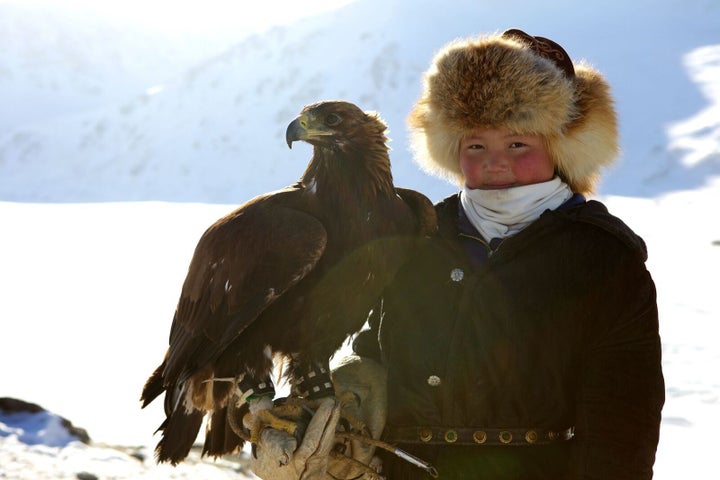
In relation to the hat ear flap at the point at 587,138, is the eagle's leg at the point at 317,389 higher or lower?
lower

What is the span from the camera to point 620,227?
2199 millimetres

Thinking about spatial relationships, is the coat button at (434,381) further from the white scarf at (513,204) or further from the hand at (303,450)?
the white scarf at (513,204)

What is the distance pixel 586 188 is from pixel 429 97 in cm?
56

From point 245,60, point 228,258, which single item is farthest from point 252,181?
point 228,258

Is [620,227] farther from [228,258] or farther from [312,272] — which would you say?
[228,258]

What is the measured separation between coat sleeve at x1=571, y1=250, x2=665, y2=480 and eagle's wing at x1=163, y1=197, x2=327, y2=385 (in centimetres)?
88

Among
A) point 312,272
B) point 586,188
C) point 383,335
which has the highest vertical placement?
point 586,188

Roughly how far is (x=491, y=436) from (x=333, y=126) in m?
1.14

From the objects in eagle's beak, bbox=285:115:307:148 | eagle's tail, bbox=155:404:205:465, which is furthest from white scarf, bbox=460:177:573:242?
eagle's tail, bbox=155:404:205:465

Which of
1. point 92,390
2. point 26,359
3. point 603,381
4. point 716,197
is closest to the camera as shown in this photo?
point 603,381

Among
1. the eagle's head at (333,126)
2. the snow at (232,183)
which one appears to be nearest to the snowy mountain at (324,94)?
the snow at (232,183)

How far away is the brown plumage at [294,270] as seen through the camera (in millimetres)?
2605

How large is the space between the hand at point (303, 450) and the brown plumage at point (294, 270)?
264 millimetres

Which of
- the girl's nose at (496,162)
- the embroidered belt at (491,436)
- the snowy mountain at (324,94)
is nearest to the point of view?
the embroidered belt at (491,436)
